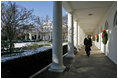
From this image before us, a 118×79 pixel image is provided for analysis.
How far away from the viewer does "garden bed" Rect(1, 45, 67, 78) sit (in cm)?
257

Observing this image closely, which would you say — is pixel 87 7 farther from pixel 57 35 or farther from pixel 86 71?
pixel 86 71

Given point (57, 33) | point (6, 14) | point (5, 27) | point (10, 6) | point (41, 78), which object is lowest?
point (41, 78)

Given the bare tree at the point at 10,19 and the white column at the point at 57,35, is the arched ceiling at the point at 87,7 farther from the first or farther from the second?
the bare tree at the point at 10,19

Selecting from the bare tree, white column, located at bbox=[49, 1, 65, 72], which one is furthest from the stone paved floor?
the bare tree

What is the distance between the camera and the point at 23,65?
10.5ft

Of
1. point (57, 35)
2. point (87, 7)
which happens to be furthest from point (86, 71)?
point (87, 7)

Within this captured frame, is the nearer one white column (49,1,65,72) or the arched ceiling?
white column (49,1,65,72)

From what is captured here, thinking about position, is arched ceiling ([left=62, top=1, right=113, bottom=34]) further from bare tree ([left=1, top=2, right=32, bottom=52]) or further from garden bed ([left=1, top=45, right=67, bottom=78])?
garden bed ([left=1, top=45, right=67, bottom=78])

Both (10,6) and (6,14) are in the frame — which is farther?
(10,6)

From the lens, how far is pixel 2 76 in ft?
8.12

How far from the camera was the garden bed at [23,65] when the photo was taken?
2.57 metres

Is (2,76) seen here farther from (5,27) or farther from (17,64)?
(5,27)

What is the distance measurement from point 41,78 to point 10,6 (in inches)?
167

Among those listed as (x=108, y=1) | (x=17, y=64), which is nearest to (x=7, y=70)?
→ (x=17, y=64)
